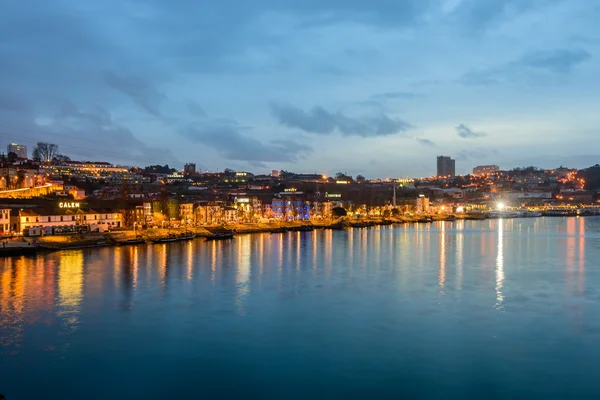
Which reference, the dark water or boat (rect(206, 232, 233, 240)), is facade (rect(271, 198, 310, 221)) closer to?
boat (rect(206, 232, 233, 240))

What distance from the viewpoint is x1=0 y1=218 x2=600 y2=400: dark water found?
432 cm

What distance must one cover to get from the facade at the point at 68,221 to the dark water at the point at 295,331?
380cm

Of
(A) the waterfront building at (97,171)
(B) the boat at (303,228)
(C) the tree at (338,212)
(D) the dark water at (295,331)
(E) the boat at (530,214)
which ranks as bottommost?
(D) the dark water at (295,331)

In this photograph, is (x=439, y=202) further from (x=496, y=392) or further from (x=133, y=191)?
(x=496, y=392)

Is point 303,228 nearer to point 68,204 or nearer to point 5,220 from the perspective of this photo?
point 68,204

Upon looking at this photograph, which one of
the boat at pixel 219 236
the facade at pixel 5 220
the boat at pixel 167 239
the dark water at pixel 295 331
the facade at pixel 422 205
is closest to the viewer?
the dark water at pixel 295 331

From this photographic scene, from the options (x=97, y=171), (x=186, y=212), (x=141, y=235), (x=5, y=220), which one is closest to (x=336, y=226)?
(x=186, y=212)

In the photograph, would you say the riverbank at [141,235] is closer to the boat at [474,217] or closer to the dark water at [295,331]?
the dark water at [295,331]

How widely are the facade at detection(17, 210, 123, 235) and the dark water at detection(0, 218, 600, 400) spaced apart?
3.80 m

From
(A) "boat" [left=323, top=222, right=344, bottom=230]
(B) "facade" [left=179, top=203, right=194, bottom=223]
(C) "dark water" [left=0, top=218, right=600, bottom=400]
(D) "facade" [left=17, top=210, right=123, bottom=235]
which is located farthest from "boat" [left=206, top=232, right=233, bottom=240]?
(A) "boat" [left=323, top=222, right=344, bottom=230]

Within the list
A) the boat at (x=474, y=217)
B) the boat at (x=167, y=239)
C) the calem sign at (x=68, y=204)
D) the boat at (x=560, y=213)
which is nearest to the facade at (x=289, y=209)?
the boat at (x=167, y=239)

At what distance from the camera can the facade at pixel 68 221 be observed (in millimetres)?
14117

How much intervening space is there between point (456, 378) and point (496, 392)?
0.34 m

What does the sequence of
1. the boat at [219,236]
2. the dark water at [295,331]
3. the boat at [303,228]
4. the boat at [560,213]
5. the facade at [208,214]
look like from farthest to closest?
the boat at [560,213], the boat at [303,228], the facade at [208,214], the boat at [219,236], the dark water at [295,331]
